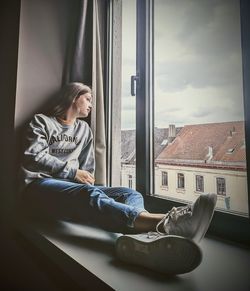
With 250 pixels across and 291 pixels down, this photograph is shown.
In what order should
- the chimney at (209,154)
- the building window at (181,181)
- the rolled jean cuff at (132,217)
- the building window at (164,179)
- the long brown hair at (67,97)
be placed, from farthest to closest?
1. the long brown hair at (67,97)
2. the building window at (164,179)
3. the building window at (181,181)
4. the chimney at (209,154)
5. the rolled jean cuff at (132,217)

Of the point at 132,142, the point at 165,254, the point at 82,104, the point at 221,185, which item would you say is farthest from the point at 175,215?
the point at 82,104

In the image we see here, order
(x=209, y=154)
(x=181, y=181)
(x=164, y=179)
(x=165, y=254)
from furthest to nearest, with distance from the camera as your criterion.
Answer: (x=164, y=179), (x=181, y=181), (x=209, y=154), (x=165, y=254)

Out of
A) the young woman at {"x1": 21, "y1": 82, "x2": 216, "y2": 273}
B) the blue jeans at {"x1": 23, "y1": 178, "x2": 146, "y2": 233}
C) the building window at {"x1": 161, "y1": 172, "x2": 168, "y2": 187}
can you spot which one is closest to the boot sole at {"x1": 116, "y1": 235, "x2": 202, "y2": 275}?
the young woman at {"x1": 21, "y1": 82, "x2": 216, "y2": 273}

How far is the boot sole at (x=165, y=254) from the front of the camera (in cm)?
57

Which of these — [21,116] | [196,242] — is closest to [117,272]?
[196,242]

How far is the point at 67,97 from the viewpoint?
125 centimetres

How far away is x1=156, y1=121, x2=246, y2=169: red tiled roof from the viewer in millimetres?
814

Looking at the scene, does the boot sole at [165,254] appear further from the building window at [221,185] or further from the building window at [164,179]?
the building window at [164,179]

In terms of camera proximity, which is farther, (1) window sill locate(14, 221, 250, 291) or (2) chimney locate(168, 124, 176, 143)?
(2) chimney locate(168, 124, 176, 143)

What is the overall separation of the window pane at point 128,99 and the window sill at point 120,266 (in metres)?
0.45

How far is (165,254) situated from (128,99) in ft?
3.08

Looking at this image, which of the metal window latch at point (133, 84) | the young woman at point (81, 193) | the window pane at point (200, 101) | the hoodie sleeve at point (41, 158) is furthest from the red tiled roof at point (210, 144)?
the hoodie sleeve at point (41, 158)

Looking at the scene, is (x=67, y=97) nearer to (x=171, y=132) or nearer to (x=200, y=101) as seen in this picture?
(x=171, y=132)

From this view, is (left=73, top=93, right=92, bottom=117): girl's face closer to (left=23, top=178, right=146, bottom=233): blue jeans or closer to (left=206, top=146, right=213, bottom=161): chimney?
(left=23, top=178, right=146, bottom=233): blue jeans
